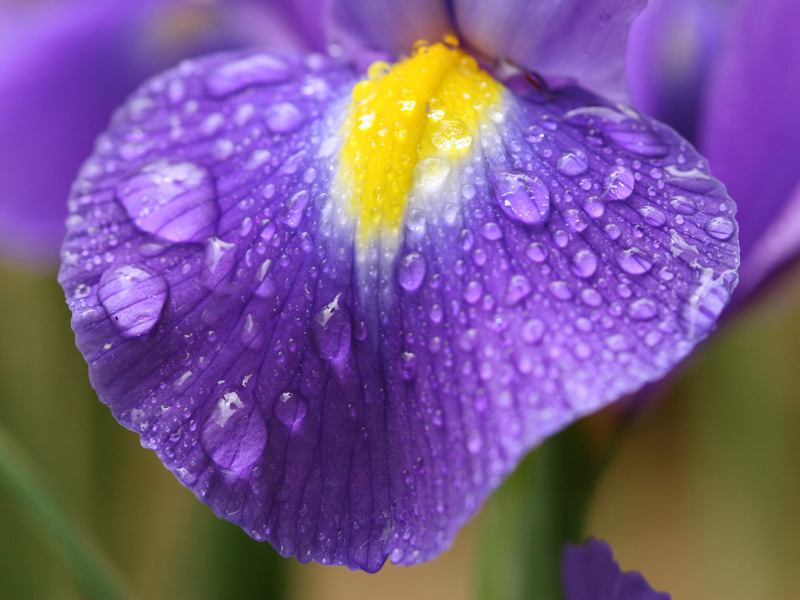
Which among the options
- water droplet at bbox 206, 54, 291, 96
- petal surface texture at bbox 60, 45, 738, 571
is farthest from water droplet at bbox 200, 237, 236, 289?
water droplet at bbox 206, 54, 291, 96

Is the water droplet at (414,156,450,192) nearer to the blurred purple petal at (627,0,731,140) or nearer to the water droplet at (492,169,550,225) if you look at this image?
the water droplet at (492,169,550,225)

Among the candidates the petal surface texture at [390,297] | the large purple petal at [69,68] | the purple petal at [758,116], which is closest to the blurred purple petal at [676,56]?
the purple petal at [758,116]

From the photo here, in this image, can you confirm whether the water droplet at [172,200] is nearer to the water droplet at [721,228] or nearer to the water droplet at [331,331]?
the water droplet at [331,331]

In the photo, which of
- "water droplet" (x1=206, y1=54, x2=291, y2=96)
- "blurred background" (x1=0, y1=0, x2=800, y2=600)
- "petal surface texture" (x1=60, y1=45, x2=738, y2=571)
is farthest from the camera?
"blurred background" (x1=0, y1=0, x2=800, y2=600)

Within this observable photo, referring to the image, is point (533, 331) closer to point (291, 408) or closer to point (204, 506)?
point (291, 408)

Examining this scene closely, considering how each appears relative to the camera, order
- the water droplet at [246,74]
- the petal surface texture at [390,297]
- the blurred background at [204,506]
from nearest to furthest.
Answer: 1. the petal surface texture at [390,297]
2. the water droplet at [246,74]
3. the blurred background at [204,506]

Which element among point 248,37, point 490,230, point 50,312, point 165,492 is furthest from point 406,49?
point 165,492

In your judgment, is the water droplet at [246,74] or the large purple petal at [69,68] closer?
the water droplet at [246,74]

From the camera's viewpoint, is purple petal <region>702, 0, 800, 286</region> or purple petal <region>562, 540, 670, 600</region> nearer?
purple petal <region>562, 540, 670, 600</region>
